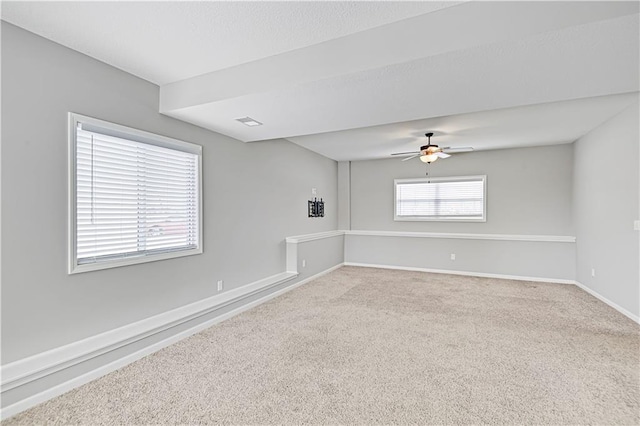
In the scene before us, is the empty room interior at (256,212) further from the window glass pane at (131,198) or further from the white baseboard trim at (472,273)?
the white baseboard trim at (472,273)

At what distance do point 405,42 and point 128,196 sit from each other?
267 centimetres

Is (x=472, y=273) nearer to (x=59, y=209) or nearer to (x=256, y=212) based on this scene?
(x=256, y=212)

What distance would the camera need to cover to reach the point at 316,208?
6.30 metres

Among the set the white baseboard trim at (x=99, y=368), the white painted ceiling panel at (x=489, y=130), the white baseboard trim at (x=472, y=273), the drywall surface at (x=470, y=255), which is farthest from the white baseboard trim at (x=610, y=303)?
the white baseboard trim at (x=99, y=368)

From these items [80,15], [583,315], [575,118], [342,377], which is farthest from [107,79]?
[583,315]

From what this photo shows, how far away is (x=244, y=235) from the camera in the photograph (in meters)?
4.27

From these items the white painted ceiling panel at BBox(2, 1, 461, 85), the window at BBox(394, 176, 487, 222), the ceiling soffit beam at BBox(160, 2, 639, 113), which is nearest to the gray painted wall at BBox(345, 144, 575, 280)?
the window at BBox(394, 176, 487, 222)

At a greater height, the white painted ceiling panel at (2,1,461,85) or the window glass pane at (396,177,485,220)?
the white painted ceiling panel at (2,1,461,85)

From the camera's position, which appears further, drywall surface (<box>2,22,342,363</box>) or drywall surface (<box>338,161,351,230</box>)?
drywall surface (<box>338,161,351,230</box>)

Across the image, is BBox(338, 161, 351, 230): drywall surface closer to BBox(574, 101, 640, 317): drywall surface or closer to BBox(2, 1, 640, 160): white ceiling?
BBox(2, 1, 640, 160): white ceiling

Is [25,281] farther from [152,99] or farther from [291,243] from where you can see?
[291,243]

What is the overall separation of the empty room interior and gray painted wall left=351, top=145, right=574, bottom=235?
1.03m

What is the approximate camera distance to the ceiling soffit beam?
168cm

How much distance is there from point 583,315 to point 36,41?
6.15m
